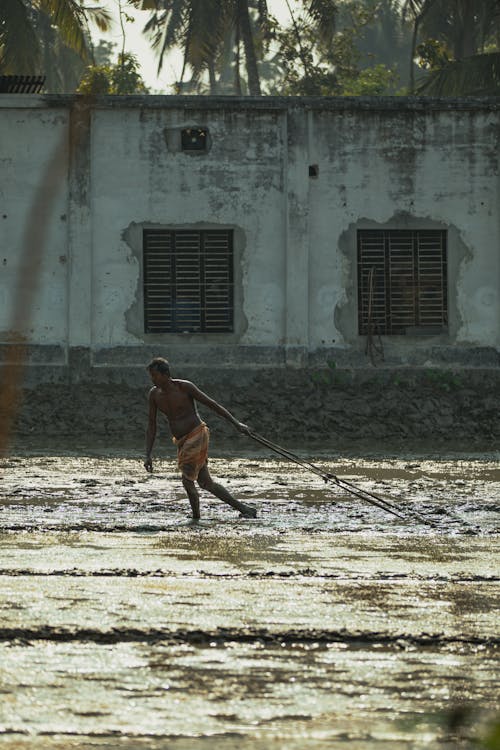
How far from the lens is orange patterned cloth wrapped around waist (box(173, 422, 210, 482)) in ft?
34.9

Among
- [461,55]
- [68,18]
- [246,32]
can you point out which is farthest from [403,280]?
[461,55]

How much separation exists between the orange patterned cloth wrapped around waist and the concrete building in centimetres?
951

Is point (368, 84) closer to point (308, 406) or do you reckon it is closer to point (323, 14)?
point (323, 14)

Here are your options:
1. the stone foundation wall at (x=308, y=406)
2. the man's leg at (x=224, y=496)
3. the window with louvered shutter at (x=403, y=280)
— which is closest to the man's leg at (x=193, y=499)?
→ the man's leg at (x=224, y=496)

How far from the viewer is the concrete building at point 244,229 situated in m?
20.3

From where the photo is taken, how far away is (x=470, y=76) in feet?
88.3

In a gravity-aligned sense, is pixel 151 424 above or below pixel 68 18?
below

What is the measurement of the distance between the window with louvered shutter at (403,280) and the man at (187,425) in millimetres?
9998

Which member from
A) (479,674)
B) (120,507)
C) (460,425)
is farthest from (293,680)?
(460,425)

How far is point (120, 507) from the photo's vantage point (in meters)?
11.3

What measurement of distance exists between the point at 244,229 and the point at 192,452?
10128mm

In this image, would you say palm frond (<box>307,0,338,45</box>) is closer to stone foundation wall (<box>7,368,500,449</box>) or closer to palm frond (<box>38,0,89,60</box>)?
palm frond (<box>38,0,89,60</box>)

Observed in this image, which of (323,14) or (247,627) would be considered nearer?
(247,627)

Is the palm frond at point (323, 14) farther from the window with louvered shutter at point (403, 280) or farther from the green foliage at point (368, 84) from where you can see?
the window with louvered shutter at point (403, 280)
